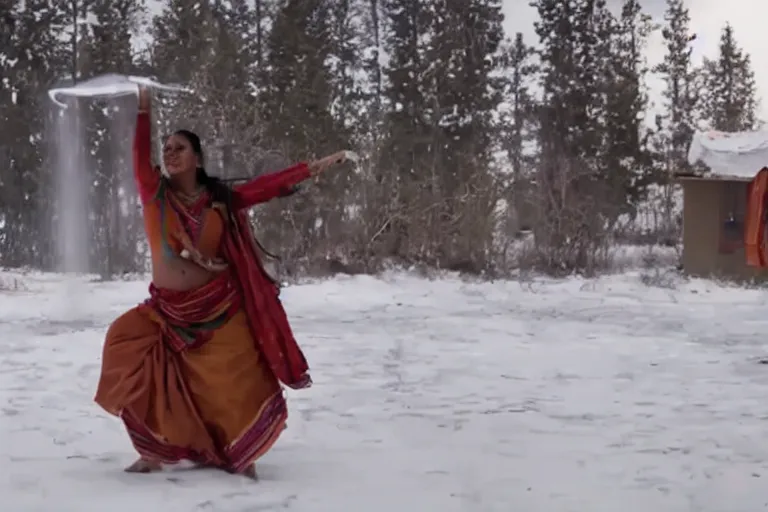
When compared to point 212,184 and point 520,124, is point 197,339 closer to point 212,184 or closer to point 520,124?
point 212,184

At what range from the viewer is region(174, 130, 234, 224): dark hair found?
3898 mm

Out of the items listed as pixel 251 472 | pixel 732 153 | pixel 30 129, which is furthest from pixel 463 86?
pixel 251 472

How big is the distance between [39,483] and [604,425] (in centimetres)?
292

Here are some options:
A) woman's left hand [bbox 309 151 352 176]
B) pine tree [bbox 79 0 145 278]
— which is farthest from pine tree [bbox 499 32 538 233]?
woman's left hand [bbox 309 151 352 176]

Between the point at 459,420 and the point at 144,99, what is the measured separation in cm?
250

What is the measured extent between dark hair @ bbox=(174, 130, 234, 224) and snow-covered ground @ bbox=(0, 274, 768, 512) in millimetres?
1113

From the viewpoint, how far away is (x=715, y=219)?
622 inches

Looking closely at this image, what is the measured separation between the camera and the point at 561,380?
6.54 meters

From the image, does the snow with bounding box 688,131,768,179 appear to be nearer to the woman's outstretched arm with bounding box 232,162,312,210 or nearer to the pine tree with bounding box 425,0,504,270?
the pine tree with bounding box 425,0,504,270

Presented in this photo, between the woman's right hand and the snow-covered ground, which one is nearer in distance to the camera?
the snow-covered ground

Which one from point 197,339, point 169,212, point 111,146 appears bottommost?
point 197,339

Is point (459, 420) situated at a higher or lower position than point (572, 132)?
lower

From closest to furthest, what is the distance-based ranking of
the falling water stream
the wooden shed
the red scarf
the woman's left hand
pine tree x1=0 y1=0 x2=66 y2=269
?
the red scarf
the woman's left hand
the wooden shed
the falling water stream
pine tree x1=0 y1=0 x2=66 y2=269

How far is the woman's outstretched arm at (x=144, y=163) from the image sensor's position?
3758 mm
